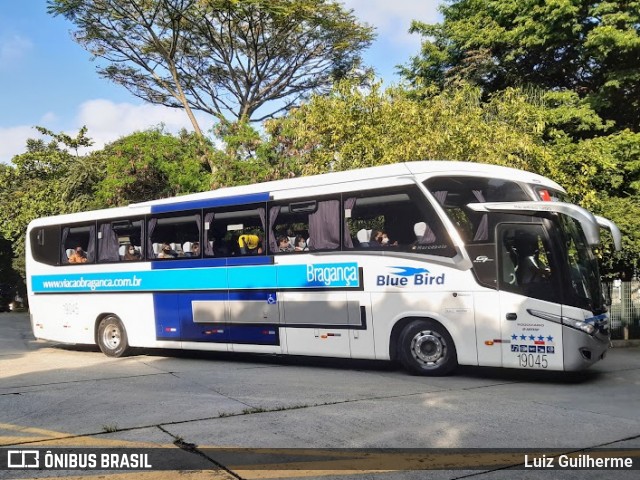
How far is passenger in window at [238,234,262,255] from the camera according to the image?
440 inches

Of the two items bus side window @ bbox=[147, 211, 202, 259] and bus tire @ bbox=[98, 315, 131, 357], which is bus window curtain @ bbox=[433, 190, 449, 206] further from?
bus tire @ bbox=[98, 315, 131, 357]

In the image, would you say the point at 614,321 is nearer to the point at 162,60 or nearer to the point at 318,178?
the point at 318,178

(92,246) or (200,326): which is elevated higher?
(92,246)

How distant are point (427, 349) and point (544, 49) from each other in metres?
15.2

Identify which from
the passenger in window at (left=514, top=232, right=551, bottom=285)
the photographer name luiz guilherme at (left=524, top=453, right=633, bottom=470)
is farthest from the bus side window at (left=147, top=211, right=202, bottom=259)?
the photographer name luiz guilherme at (left=524, top=453, right=633, bottom=470)

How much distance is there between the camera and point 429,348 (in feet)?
31.9

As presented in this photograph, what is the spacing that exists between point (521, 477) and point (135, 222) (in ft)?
32.3

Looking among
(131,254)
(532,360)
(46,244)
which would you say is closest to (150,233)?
(131,254)

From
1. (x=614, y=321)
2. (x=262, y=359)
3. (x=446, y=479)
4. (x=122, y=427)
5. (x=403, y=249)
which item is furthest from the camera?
(x=614, y=321)

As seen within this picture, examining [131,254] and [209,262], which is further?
[131,254]

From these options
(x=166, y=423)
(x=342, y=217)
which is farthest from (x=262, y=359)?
(x=166, y=423)

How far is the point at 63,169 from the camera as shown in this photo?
28734 millimetres

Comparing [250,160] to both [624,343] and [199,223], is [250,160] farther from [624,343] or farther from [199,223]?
[624,343]

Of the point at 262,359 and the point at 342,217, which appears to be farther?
the point at 262,359
